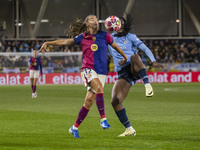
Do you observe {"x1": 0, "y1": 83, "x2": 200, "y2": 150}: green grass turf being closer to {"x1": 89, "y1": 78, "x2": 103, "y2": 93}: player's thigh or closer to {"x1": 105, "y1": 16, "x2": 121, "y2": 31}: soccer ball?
{"x1": 89, "y1": 78, "x2": 103, "y2": 93}: player's thigh

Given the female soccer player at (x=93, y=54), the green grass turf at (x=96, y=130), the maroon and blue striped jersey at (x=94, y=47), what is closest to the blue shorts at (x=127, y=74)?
the female soccer player at (x=93, y=54)

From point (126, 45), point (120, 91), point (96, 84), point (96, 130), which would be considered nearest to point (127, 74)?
point (120, 91)

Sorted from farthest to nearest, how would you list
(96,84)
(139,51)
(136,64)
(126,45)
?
1. (139,51)
2. (126,45)
3. (136,64)
4. (96,84)

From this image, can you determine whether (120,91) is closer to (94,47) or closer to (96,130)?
(94,47)

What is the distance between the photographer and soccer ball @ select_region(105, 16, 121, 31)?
10.1 m

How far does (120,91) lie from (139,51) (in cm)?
3276

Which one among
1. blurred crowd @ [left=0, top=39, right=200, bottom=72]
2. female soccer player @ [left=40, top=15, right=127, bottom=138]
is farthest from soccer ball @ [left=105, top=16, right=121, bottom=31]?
blurred crowd @ [left=0, top=39, right=200, bottom=72]

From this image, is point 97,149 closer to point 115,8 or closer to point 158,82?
point 158,82

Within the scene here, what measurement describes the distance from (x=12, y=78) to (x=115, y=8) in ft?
50.2

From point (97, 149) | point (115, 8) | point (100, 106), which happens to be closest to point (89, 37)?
point (100, 106)

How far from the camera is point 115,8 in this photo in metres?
49.9

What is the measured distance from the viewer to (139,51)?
140 feet

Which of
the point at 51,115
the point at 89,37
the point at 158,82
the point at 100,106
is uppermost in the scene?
the point at 89,37

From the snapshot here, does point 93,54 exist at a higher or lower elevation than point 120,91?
higher
